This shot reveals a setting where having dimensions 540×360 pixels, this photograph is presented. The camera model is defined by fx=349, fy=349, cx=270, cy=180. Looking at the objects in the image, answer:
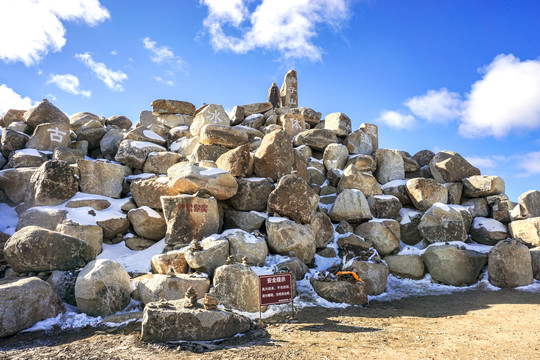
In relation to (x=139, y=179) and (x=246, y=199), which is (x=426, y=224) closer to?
(x=246, y=199)

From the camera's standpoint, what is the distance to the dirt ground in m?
4.79

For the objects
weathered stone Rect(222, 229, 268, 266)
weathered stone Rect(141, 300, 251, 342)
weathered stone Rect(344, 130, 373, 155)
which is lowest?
weathered stone Rect(141, 300, 251, 342)

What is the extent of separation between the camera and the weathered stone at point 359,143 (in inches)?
623

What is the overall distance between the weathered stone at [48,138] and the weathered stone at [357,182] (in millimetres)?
10890

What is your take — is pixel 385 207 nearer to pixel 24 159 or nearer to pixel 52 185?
pixel 52 185

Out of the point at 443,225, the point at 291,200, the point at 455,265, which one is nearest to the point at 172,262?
the point at 291,200

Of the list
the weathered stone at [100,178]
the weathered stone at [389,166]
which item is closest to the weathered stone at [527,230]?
the weathered stone at [389,166]

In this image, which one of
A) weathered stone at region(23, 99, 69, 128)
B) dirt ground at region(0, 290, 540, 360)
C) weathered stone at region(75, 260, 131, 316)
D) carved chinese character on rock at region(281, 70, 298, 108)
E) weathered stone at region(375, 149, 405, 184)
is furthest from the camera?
carved chinese character on rock at region(281, 70, 298, 108)

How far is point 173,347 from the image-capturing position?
200 inches

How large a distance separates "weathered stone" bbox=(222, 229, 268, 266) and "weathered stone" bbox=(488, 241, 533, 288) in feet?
22.1

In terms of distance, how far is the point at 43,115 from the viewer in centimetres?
1487

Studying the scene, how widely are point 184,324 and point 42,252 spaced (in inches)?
148

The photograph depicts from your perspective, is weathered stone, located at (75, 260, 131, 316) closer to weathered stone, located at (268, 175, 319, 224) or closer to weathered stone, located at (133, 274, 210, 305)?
weathered stone, located at (133, 274, 210, 305)

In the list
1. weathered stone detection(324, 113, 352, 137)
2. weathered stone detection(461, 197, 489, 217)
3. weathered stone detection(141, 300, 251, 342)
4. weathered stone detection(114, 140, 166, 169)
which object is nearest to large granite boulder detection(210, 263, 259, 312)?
weathered stone detection(141, 300, 251, 342)
